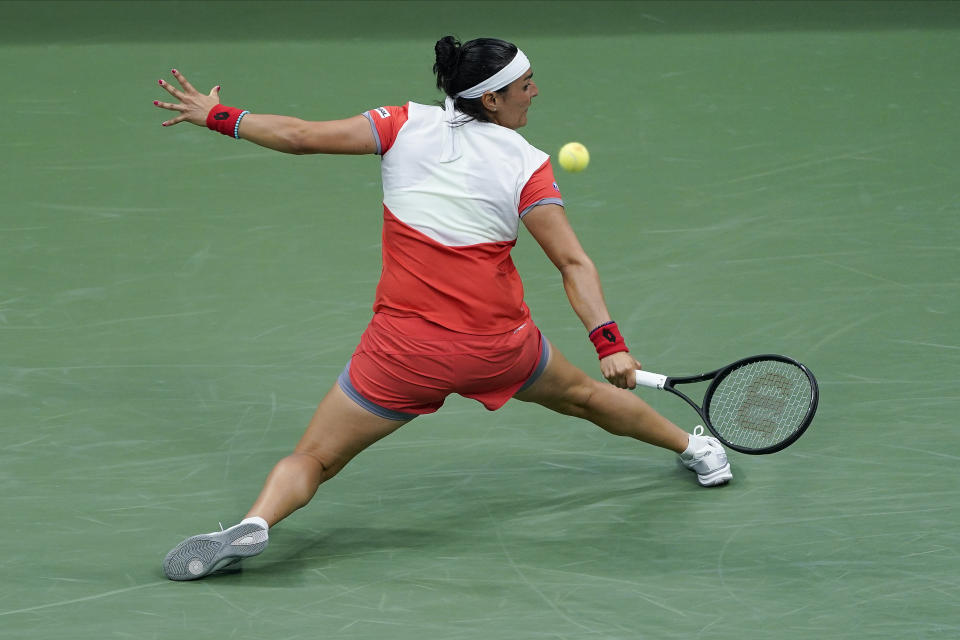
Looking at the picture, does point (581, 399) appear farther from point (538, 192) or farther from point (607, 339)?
point (538, 192)

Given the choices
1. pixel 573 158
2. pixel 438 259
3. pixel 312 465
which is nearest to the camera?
pixel 438 259

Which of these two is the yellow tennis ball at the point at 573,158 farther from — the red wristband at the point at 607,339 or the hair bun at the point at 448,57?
the red wristband at the point at 607,339

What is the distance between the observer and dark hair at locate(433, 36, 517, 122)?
3992 millimetres

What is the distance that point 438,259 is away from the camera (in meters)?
4.04

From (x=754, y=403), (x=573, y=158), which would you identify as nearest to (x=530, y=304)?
(x=573, y=158)

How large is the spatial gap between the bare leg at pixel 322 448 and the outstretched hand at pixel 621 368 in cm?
66

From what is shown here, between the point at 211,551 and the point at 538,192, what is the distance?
144 cm

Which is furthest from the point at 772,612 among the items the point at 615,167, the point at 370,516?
the point at 615,167

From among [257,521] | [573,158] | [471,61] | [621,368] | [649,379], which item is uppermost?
[471,61]

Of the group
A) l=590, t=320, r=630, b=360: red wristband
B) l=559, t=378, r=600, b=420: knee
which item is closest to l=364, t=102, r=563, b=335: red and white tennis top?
l=590, t=320, r=630, b=360: red wristband

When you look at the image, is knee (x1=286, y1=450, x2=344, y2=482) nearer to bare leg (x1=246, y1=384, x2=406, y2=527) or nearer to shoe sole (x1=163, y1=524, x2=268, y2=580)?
bare leg (x1=246, y1=384, x2=406, y2=527)

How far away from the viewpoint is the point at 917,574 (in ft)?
13.3

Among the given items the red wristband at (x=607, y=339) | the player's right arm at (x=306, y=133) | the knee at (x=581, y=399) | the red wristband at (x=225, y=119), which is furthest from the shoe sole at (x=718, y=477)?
the red wristband at (x=225, y=119)

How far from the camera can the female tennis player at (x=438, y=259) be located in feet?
13.1
